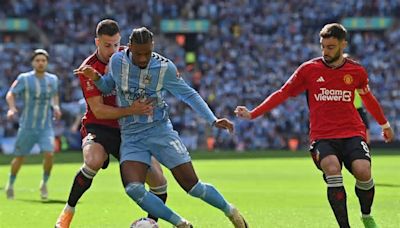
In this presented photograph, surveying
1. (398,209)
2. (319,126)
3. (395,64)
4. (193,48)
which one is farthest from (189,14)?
(319,126)

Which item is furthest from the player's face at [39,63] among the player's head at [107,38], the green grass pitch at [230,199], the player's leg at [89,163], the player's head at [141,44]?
the player's head at [141,44]

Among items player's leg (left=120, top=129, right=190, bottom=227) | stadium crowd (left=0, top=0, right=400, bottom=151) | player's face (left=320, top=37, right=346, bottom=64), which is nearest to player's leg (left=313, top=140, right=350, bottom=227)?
player's face (left=320, top=37, right=346, bottom=64)

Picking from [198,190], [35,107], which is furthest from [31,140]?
[198,190]

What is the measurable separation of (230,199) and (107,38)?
6.07 metres

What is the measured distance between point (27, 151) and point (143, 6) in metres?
31.6

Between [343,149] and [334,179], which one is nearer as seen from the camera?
[334,179]

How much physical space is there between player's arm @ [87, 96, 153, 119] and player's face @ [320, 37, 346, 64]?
189 cm

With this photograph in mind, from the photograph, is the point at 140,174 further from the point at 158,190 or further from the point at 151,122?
the point at 158,190

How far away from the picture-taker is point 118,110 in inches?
371

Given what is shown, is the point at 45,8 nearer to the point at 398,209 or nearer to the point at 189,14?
the point at 189,14

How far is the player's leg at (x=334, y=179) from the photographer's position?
961 cm

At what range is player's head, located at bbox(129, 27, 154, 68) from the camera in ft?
29.8

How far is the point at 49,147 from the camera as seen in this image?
16469 millimetres

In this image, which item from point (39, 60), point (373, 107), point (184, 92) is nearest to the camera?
point (184, 92)
